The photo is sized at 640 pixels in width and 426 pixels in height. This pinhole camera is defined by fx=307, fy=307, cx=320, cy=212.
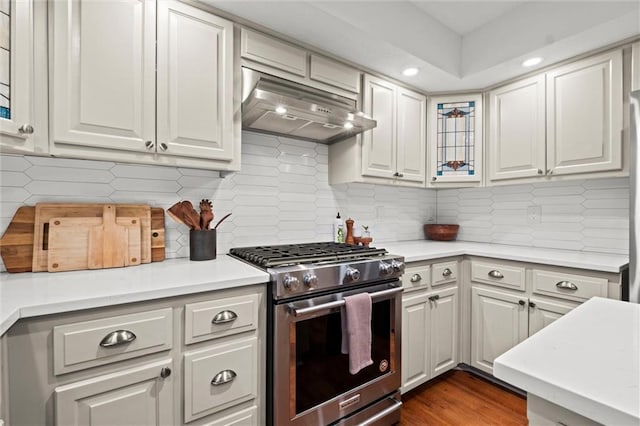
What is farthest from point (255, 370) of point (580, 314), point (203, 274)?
point (580, 314)

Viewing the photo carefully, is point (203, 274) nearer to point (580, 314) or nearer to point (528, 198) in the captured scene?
point (580, 314)

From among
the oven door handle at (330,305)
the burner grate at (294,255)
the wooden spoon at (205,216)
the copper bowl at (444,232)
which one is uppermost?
the wooden spoon at (205,216)

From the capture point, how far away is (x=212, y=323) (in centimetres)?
128

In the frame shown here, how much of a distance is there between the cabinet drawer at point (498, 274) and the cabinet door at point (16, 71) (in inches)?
104

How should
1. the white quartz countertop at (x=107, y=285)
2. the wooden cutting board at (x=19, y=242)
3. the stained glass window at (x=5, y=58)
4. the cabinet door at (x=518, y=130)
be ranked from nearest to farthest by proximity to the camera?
the white quartz countertop at (x=107, y=285) < the stained glass window at (x=5, y=58) < the wooden cutting board at (x=19, y=242) < the cabinet door at (x=518, y=130)

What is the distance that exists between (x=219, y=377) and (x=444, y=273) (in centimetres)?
165

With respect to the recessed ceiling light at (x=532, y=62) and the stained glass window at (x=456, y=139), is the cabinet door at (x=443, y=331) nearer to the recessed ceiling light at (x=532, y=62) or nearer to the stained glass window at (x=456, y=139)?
the stained glass window at (x=456, y=139)

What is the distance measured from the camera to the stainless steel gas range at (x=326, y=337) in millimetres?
1405

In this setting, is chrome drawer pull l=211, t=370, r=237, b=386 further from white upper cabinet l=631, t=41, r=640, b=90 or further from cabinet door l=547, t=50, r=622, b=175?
white upper cabinet l=631, t=41, r=640, b=90

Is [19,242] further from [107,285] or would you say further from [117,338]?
[117,338]

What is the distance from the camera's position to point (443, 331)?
2.25 meters

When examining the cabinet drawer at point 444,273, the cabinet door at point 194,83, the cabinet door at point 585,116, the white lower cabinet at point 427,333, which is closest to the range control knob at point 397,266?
the white lower cabinet at point 427,333

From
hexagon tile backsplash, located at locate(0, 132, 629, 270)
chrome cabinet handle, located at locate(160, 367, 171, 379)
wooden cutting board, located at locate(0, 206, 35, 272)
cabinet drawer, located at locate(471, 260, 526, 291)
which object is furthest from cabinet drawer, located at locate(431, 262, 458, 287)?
wooden cutting board, located at locate(0, 206, 35, 272)

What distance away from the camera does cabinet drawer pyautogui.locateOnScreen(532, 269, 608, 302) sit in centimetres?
175
